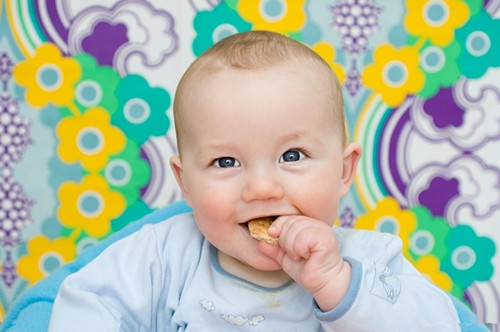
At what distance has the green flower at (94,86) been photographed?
5.46 feet

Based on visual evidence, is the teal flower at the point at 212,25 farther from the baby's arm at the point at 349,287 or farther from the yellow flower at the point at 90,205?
the baby's arm at the point at 349,287

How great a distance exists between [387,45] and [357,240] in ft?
2.34

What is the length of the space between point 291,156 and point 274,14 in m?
Result: 0.79

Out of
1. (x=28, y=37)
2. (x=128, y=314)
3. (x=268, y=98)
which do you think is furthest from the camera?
(x=28, y=37)

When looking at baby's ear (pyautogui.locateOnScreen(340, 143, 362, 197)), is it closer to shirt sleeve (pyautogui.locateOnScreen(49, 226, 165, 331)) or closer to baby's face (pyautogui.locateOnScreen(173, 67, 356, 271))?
baby's face (pyautogui.locateOnScreen(173, 67, 356, 271))

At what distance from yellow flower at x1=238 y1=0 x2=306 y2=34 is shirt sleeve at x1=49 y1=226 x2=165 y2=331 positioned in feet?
2.37

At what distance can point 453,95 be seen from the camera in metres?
1.75

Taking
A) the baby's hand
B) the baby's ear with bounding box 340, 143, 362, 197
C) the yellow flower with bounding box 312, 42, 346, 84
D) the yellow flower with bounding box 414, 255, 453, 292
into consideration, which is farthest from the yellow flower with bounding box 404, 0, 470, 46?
the baby's hand

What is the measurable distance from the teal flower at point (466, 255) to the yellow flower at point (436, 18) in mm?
484

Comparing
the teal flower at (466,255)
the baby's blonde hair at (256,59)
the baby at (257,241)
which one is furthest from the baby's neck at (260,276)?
the teal flower at (466,255)

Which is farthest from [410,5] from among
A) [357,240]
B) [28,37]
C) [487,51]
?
[28,37]

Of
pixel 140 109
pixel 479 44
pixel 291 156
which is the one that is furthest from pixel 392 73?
pixel 291 156

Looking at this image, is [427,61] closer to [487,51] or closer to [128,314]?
[487,51]

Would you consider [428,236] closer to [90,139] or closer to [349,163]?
[349,163]
